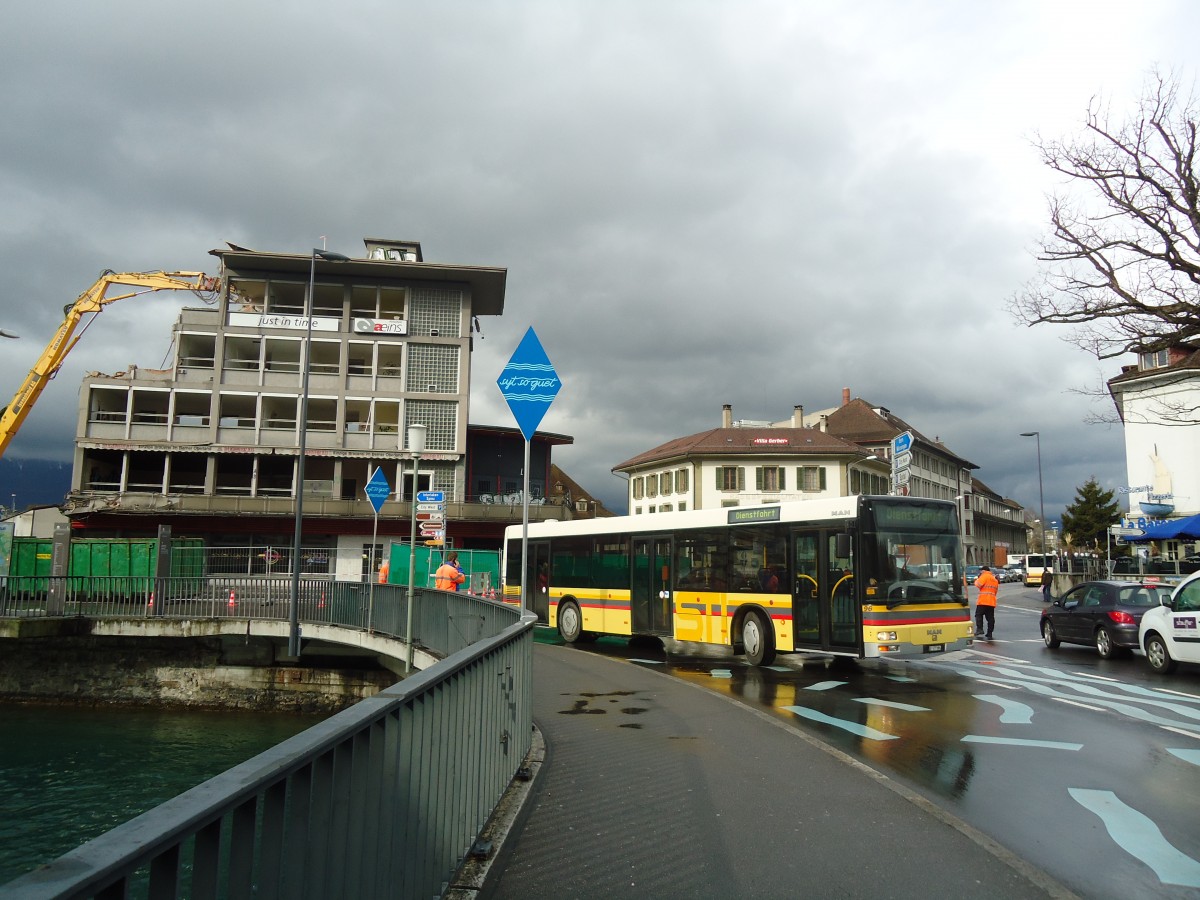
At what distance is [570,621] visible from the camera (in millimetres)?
21125

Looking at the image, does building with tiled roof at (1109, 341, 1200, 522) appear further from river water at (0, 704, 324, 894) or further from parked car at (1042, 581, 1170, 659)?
river water at (0, 704, 324, 894)

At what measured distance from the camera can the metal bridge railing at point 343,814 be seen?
1.88 metres

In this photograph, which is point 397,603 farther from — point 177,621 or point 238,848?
point 238,848

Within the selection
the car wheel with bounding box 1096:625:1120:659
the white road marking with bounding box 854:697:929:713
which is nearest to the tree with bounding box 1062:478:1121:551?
the car wheel with bounding box 1096:625:1120:659

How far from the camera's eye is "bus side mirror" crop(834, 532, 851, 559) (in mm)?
14141

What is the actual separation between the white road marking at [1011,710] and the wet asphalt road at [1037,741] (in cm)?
2

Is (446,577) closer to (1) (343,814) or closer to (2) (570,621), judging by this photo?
(2) (570,621)

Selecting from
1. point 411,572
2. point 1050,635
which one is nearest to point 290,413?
point 411,572

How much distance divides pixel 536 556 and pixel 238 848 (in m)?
20.7

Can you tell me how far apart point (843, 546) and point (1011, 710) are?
13.4ft

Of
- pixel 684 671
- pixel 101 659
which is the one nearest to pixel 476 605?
pixel 684 671

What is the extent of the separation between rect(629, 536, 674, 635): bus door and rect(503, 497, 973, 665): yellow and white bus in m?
0.02

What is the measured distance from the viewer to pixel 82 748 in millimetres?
20578

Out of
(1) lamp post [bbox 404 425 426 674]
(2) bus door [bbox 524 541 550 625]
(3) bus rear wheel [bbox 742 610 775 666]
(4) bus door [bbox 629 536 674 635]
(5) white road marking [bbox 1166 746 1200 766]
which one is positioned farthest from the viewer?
(2) bus door [bbox 524 541 550 625]
